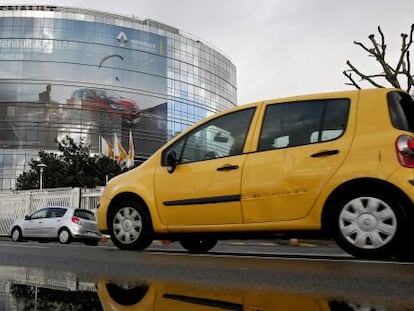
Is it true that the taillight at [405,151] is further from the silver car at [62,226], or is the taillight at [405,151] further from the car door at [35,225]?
the car door at [35,225]

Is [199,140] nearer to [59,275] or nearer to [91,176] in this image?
[59,275]

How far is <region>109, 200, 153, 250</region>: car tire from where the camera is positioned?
608 centimetres

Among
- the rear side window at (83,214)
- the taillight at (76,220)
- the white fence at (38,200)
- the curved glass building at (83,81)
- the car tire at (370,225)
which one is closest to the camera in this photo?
the car tire at (370,225)

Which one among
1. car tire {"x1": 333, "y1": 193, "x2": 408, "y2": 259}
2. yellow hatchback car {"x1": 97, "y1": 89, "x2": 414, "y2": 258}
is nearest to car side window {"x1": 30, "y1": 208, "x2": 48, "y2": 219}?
yellow hatchback car {"x1": 97, "y1": 89, "x2": 414, "y2": 258}

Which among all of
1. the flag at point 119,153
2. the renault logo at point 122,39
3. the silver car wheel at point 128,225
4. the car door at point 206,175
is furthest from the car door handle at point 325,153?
the renault logo at point 122,39

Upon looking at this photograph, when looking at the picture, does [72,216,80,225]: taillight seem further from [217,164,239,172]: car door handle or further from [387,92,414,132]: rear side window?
[387,92,414,132]: rear side window

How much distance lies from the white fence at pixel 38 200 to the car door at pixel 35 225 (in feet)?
12.2

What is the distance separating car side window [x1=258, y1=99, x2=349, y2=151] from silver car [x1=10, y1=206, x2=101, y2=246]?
10747 millimetres

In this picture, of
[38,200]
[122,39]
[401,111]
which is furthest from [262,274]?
[122,39]

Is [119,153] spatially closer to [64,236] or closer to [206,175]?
[64,236]

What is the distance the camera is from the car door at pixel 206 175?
17.9 ft

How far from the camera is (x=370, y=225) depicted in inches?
180

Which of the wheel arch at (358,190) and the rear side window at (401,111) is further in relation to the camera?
the rear side window at (401,111)

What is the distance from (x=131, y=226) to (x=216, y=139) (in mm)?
1501
